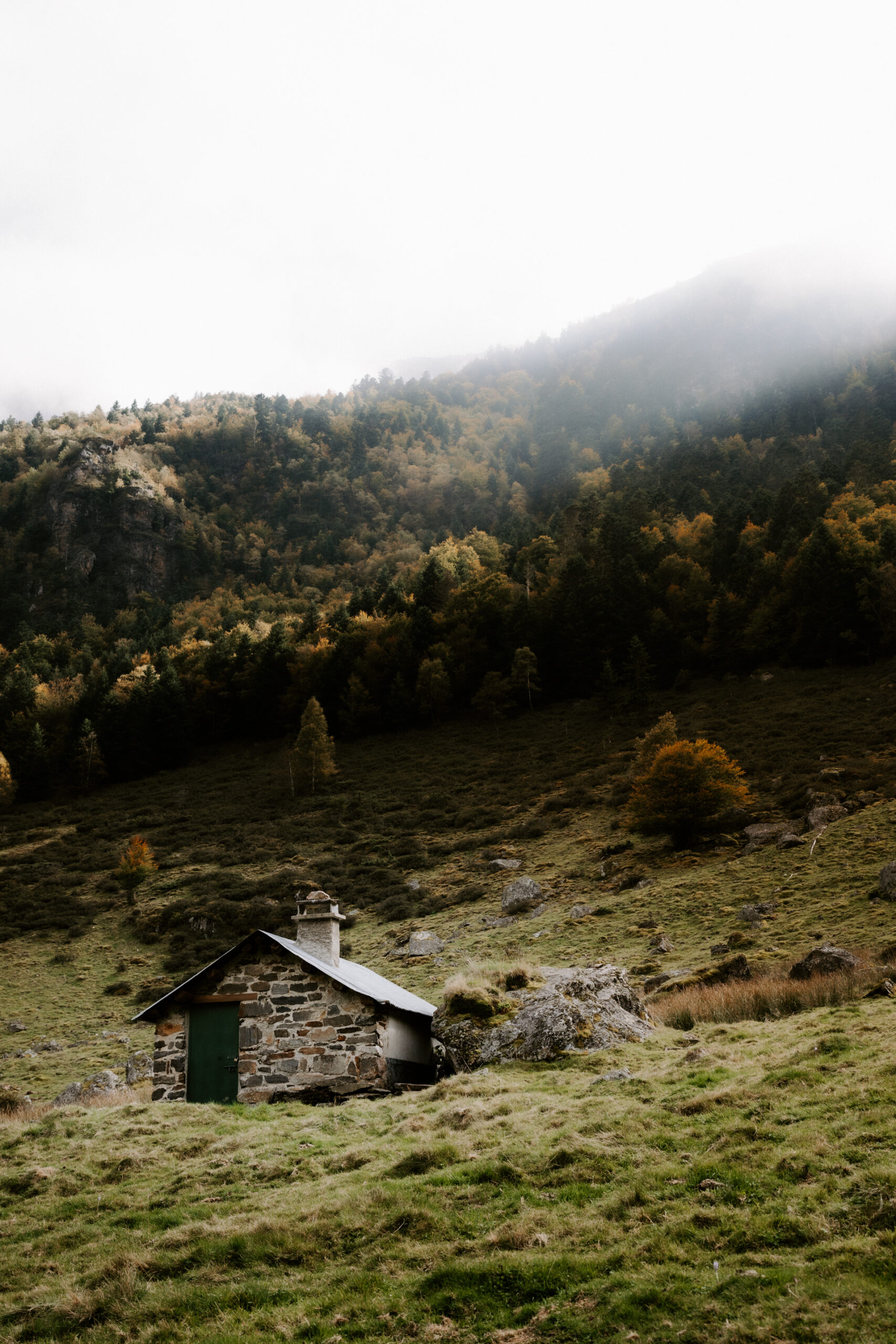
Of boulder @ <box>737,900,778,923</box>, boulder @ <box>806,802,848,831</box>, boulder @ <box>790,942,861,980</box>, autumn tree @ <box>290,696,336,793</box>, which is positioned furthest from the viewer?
autumn tree @ <box>290,696,336,793</box>

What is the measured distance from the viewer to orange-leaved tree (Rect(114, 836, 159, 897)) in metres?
49.2

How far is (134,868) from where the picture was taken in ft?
162

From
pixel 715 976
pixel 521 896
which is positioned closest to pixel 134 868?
pixel 521 896

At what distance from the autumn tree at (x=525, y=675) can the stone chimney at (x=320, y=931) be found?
58.1 metres

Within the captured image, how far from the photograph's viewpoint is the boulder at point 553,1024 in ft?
55.0

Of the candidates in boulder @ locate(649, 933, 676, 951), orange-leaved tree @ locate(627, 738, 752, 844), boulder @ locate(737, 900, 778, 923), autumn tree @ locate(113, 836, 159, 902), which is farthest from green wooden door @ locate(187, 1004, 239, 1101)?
autumn tree @ locate(113, 836, 159, 902)

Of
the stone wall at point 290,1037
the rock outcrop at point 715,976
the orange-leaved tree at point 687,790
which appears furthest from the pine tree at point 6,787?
the rock outcrop at point 715,976

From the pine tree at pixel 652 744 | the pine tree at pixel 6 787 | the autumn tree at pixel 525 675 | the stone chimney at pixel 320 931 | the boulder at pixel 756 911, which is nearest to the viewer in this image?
the stone chimney at pixel 320 931

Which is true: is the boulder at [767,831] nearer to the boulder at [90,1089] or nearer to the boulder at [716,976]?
the boulder at [716,976]

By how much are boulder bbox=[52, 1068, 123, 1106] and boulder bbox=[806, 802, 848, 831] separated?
29.5 m

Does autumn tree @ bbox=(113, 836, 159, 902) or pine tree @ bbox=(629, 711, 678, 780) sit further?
autumn tree @ bbox=(113, 836, 159, 902)

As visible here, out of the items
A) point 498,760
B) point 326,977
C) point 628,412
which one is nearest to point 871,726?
point 498,760

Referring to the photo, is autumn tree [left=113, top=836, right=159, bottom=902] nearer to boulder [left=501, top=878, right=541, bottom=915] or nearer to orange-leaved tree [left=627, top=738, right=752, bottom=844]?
boulder [left=501, top=878, right=541, bottom=915]

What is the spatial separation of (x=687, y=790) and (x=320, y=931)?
25.9 meters
